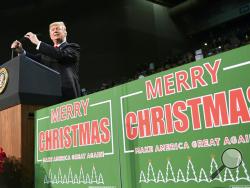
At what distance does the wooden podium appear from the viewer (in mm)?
2969

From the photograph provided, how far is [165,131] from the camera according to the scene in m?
1.80

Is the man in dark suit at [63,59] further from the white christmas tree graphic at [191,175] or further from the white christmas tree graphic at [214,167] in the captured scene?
the white christmas tree graphic at [214,167]

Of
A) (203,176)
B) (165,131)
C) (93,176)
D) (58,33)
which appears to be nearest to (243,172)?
(203,176)

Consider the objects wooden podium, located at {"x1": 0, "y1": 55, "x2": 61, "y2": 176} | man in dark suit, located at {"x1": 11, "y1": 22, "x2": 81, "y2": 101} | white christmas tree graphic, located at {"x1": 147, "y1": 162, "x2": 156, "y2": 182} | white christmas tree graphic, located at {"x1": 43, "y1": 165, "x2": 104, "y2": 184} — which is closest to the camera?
white christmas tree graphic, located at {"x1": 147, "y1": 162, "x2": 156, "y2": 182}

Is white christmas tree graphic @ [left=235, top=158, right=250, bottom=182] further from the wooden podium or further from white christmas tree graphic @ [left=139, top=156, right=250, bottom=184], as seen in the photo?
the wooden podium

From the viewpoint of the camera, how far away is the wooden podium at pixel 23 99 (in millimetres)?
2969

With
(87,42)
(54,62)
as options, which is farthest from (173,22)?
(54,62)

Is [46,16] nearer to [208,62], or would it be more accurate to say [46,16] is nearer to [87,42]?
[87,42]

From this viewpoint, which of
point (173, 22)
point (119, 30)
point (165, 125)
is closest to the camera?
point (165, 125)

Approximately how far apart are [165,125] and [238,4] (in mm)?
12344

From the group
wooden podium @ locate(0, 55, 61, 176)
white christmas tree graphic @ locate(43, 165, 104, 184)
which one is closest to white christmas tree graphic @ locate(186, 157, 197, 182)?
white christmas tree graphic @ locate(43, 165, 104, 184)

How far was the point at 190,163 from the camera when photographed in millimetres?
1653

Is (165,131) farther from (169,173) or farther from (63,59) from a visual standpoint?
(63,59)

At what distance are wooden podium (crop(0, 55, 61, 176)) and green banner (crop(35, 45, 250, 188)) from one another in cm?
48
